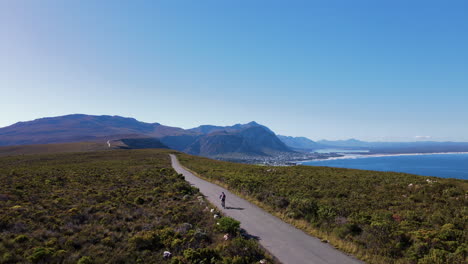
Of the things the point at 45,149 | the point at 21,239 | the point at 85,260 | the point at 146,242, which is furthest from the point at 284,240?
the point at 45,149

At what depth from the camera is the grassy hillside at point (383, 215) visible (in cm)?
1161

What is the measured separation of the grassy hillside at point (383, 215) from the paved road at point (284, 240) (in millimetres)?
914

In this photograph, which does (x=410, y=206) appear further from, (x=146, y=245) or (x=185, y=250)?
(x=146, y=245)

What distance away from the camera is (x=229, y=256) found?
1168 centimetres

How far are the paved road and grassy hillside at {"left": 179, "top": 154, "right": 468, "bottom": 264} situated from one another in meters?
0.91

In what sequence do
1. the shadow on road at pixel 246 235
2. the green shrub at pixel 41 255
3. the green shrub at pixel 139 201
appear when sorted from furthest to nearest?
the green shrub at pixel 139 201 → the shadow on road at pixel 246 235 → the green shrub at pixel 41 255

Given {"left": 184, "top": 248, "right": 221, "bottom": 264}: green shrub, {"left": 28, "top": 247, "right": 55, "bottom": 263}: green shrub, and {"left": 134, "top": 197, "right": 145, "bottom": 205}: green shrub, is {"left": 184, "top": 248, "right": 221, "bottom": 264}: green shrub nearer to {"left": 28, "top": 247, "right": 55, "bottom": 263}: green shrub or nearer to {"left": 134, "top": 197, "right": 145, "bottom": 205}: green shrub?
{"left": 28, "top": 247, "right": 55, "bottom": 263}: green shrub

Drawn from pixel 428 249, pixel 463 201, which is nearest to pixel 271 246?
pixel 428 249

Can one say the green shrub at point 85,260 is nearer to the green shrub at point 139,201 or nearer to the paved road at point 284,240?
the paved road at point 284,240

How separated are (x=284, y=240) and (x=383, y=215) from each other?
796 centimetres

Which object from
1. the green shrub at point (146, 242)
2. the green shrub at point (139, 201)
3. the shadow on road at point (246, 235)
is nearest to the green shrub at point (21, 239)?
the green shrub at point (146, 242)

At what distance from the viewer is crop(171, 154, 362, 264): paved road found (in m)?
11.9

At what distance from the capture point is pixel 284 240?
A: 1403 centimetres

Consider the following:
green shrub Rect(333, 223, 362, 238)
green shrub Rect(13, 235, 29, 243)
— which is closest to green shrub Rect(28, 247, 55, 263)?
green shrub Rect(13, 235, 29, 243)
